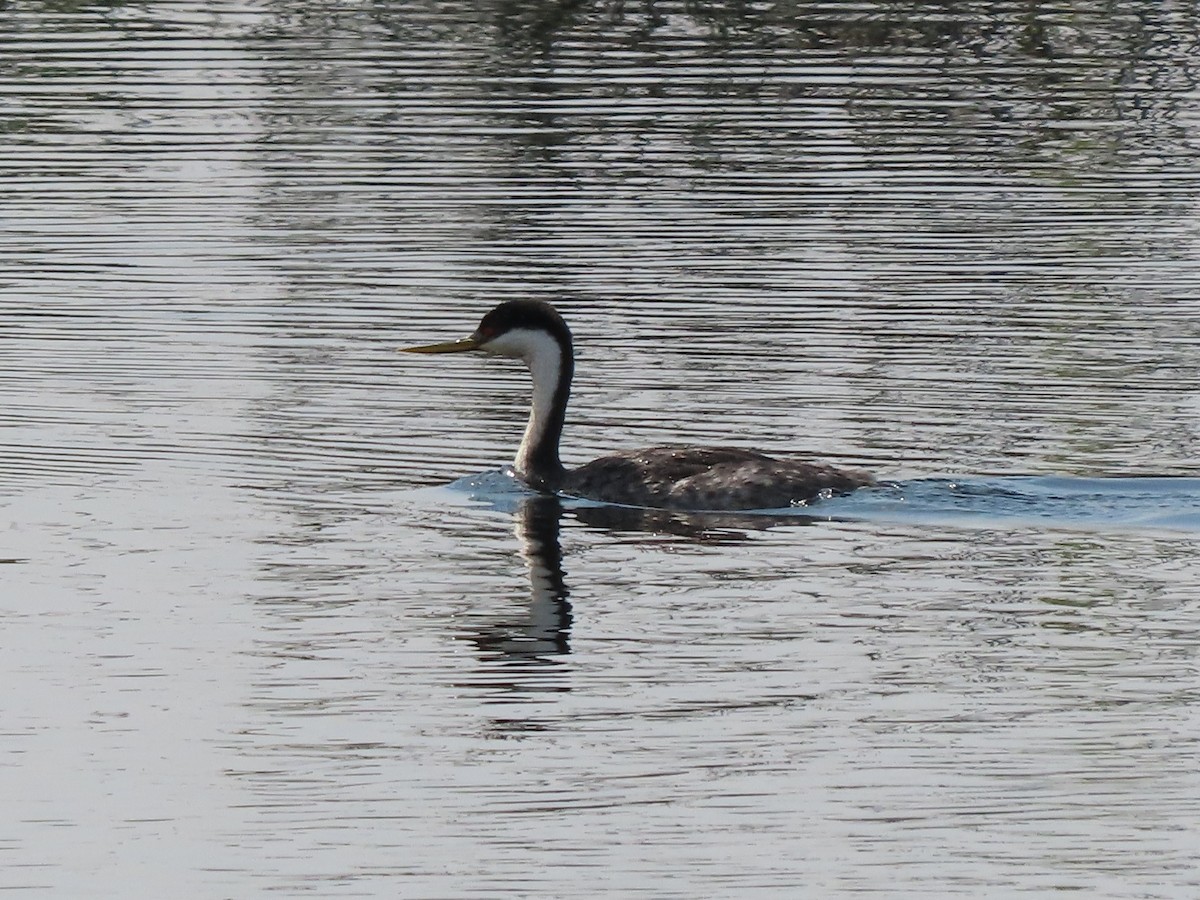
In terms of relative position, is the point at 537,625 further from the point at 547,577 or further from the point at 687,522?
the point at 687,522

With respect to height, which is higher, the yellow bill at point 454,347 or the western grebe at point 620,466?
the yellow bill at point 454,347

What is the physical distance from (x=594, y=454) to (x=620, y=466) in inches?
48.0

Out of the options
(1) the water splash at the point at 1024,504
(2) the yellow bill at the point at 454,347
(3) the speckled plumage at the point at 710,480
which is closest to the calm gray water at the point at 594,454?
(1) the water splash at the point at 1024,504

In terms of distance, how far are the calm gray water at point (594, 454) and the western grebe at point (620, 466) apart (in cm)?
22

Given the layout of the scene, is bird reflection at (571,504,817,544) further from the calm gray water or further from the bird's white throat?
the bird's white throat

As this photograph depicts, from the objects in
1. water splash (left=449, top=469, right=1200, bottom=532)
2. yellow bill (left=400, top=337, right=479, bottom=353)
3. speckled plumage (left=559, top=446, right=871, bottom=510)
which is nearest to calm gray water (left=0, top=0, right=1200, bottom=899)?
water splash (left=449, top=469, right=1200, bottom=532)

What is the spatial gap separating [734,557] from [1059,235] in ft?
29.5

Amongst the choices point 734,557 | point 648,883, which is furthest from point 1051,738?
point 734,557

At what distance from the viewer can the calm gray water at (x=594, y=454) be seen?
9422 millimetres

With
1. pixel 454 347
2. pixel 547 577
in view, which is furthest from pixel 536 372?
pixel 547 577

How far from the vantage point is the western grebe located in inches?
550

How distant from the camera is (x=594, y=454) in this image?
617 inches

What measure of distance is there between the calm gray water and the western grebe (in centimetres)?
22

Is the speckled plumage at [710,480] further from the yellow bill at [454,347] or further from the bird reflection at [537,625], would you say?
the yellow bill at [454,347]
